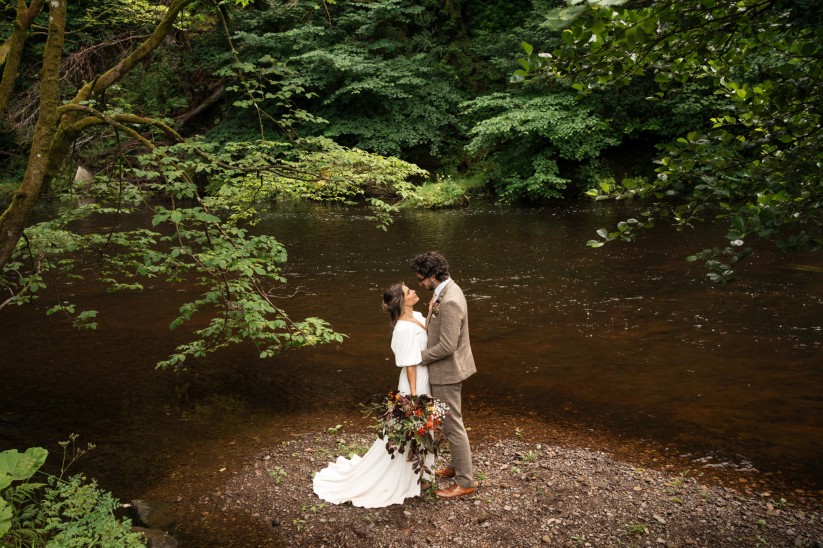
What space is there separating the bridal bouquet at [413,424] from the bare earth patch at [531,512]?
1.44 feet

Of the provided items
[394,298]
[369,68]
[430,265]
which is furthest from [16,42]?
[369,68]

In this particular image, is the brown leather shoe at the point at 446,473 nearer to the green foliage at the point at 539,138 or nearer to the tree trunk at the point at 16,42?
the tree trunk at the point at 16,42

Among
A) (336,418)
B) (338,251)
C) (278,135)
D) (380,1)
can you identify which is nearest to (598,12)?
(336,418)

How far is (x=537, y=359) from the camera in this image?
352 inches

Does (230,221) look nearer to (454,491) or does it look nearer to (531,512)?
(454,491)

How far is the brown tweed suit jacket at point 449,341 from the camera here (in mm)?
5141

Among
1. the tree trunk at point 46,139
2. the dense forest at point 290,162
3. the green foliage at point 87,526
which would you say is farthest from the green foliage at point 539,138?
the green foliage at point 87,526

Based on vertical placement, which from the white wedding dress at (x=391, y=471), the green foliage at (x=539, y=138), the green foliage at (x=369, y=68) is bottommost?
the white wedding dress at (x=391, y=471)

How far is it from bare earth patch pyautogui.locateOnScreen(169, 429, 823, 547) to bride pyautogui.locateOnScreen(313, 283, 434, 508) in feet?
0.33

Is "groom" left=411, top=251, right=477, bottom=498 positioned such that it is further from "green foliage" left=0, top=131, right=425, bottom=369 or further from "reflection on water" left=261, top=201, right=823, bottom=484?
"reflection on water" left=261, top=201, right=823, bottom=484

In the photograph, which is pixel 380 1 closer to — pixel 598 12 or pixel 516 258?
pixel 516 258

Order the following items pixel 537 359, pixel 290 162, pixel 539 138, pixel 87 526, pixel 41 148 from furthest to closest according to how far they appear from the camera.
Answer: pixel 539 138, pixel 537 359, pixel 290 162, pixel 41 148, pixel 87 526

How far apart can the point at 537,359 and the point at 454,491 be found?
3919 mm

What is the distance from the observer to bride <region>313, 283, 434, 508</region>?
17.3 feet
